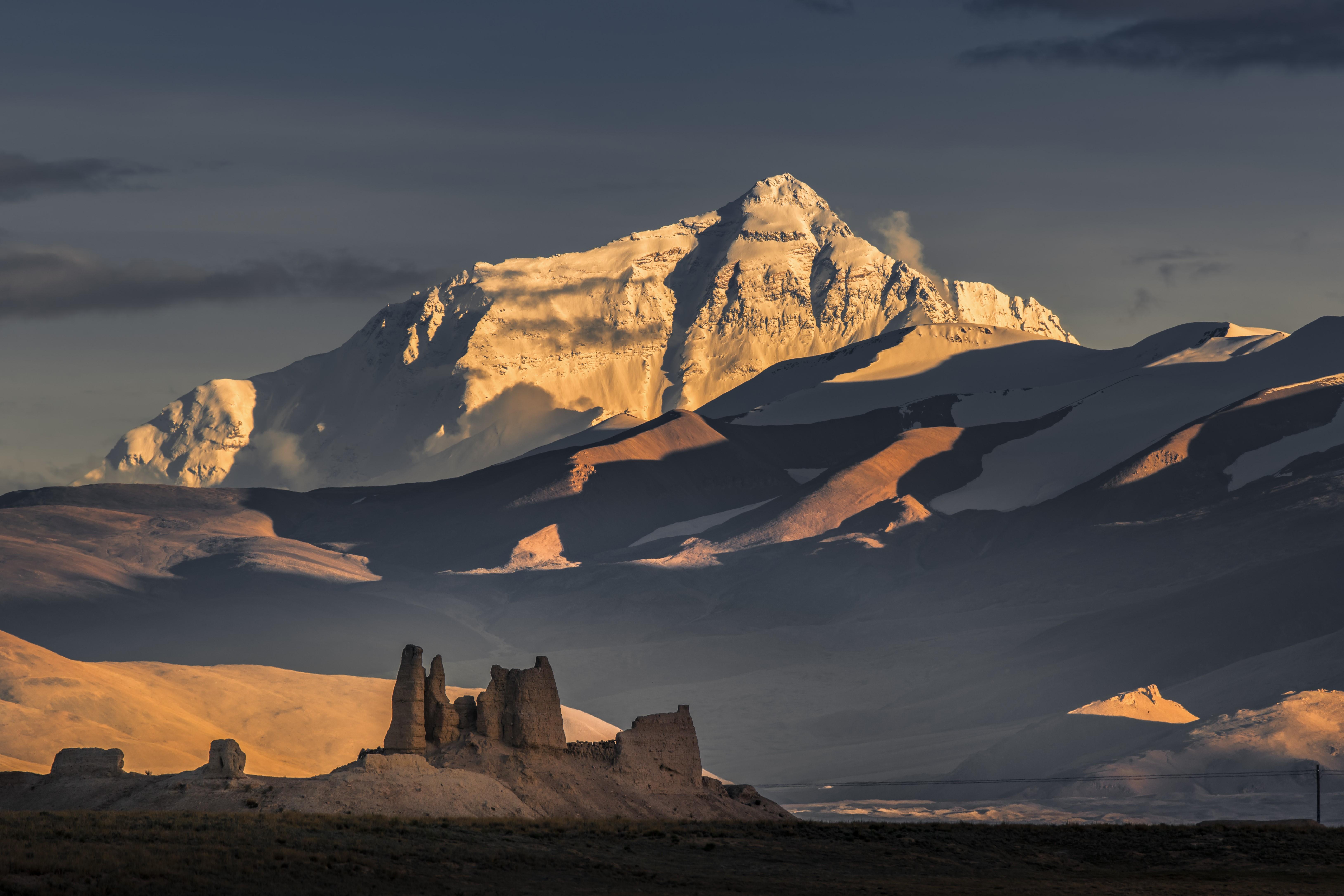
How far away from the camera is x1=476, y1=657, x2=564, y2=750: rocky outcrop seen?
63.9m

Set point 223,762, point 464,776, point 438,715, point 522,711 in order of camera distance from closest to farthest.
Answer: point 223,762 < point 464,776 < point 522,711 < point 438,715

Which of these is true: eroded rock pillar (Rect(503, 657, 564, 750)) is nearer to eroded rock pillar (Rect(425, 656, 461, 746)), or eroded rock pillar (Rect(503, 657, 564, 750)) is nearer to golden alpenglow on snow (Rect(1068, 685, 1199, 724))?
eroded rock pillar (Rect(425, 656, 461, 746))

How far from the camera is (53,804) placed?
2206 inches

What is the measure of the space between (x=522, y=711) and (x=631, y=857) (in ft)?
39.6

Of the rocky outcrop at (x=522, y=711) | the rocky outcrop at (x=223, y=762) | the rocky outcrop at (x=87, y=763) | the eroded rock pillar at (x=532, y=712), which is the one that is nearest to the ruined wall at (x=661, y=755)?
the eroded rock pillar at (x=532, y=712)

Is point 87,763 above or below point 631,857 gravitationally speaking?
above

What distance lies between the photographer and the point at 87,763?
193 ft

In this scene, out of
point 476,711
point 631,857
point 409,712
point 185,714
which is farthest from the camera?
point 185,714

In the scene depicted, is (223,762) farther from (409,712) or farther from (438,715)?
(438,715)

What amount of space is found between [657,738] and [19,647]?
179ft

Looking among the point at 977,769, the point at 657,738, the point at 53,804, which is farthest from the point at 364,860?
the point at 977,769

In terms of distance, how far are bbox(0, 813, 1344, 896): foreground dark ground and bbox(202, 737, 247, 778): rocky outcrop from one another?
557 centimetres

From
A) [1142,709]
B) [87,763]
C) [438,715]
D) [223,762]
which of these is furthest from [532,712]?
[1142,709]

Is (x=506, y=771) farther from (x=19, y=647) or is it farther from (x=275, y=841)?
(x=19, y=647)
